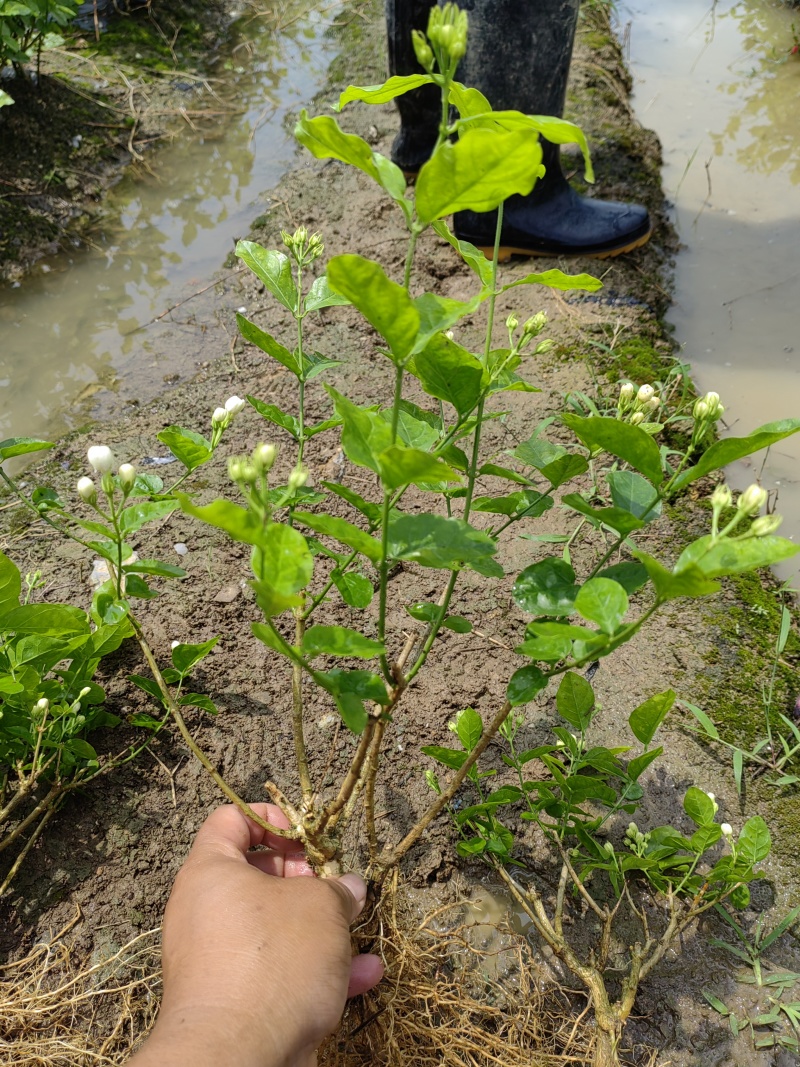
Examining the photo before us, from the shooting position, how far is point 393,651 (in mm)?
1678

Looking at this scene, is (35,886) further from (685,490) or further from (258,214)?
(258,214)

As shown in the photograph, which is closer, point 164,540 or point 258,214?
point 164,540

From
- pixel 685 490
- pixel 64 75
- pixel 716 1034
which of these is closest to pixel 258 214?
pixel 64 75

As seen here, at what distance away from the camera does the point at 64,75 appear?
351 centimetres

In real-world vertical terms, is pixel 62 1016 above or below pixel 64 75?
below

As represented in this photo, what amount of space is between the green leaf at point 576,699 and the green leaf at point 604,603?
353mm

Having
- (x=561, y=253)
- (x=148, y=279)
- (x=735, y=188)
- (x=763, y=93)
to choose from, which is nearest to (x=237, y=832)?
(x=561, y=253)

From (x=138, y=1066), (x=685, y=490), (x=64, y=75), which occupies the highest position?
(x=64, y=75)

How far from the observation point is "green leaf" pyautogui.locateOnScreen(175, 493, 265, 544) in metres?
0.62

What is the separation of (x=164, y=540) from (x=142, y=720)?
580 millimetres

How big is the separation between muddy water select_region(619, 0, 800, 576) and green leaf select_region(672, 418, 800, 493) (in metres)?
1.36

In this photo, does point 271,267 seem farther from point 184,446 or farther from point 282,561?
point 282,561

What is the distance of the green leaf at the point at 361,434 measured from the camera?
2.42ft

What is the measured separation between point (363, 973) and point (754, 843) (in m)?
0.66
